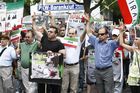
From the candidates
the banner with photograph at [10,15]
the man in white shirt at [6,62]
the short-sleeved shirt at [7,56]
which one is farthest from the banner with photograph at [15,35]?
the short-sleeved shirt at [7,56]

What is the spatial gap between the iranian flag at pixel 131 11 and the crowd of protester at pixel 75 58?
0.60 ft

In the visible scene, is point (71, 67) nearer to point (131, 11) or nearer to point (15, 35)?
point (15, 35)

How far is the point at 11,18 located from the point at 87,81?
253cm

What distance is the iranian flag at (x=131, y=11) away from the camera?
10.5 m

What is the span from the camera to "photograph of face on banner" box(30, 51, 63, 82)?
1081 cm

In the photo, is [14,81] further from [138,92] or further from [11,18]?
[138,92]

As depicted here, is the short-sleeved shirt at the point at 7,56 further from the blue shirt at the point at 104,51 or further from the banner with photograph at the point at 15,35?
the blue shirt at the point at 104,51

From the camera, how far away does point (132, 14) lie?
1054 centimetres

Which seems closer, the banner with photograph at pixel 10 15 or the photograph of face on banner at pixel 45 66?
the photograph of face on banner at pixel 45 66

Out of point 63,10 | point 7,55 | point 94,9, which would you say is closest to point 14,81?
point 7,55

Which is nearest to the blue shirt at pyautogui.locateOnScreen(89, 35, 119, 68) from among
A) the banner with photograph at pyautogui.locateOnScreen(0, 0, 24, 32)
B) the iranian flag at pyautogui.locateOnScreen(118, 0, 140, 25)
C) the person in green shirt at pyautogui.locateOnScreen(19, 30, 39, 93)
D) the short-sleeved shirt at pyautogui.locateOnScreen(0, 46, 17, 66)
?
the iranian flag at pyautogui.locateOnScreen(118, 0, 140, 25)

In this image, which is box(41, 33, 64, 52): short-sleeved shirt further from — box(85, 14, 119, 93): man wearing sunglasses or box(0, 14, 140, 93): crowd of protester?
box(85, 14, 119, 93): man wearing sunglasses

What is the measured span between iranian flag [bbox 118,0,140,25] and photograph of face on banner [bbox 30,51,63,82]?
62.5 inches

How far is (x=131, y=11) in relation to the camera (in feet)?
34.7
